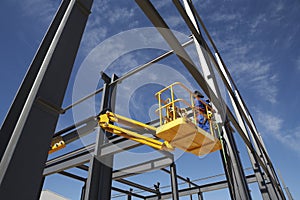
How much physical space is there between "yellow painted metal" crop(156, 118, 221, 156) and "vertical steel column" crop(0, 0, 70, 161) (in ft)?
14.0

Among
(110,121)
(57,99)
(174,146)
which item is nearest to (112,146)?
(110,121)

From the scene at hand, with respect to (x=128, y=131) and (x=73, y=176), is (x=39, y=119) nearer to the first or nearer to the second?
(x=128, y=131)

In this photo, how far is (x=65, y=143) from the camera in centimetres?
698

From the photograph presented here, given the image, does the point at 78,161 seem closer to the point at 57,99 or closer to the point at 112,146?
the point at 112,146

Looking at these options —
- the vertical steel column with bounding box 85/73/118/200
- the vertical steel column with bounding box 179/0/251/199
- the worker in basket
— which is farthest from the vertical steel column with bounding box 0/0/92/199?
the worker in basket

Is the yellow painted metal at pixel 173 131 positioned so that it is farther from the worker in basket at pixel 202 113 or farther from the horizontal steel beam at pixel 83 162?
the horizontal steel beam at pixel 83 162

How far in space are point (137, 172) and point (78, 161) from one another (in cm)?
299

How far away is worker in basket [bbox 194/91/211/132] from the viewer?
6.36 metres

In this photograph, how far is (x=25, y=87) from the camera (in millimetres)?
1283

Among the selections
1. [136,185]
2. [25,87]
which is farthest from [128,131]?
[136,185]

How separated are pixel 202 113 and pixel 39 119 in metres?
5.78

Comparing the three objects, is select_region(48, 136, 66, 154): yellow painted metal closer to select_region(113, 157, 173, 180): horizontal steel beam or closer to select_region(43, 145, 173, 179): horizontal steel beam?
select_region(43, 145, 173, 179): horizontal steel beam

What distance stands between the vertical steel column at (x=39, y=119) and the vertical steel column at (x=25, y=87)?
0.02 metres

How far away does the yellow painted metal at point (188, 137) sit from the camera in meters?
5.42
